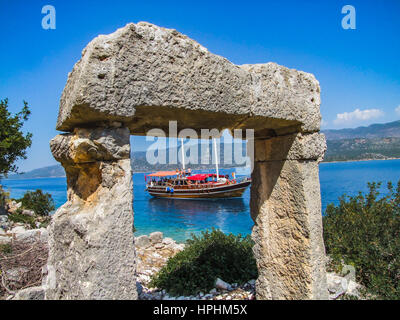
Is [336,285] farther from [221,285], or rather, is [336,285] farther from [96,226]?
[96,226]

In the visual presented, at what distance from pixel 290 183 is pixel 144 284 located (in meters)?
4.20

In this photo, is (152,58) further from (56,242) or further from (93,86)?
(56,242)

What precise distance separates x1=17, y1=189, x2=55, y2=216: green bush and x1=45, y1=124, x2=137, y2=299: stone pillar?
14.3 metres

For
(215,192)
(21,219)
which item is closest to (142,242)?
(21,219)

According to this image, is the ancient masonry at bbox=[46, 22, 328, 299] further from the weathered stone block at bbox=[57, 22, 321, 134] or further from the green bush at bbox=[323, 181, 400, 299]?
the green bush at bbox=[323, 181, 400, 299]

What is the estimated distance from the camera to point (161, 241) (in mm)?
10523

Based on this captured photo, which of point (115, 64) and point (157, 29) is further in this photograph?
point (157, 29)

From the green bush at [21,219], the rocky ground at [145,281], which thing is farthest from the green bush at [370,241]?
the green bush at [21,219]

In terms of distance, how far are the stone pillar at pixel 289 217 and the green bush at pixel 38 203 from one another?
14378 millimetres

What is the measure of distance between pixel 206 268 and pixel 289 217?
2.78m

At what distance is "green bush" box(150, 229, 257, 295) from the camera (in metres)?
5.36

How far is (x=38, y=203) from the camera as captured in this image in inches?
582

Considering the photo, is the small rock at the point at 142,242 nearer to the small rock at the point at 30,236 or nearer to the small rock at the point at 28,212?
the small rock at the point at 30,236

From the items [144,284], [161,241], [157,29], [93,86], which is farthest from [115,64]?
[161,241]
